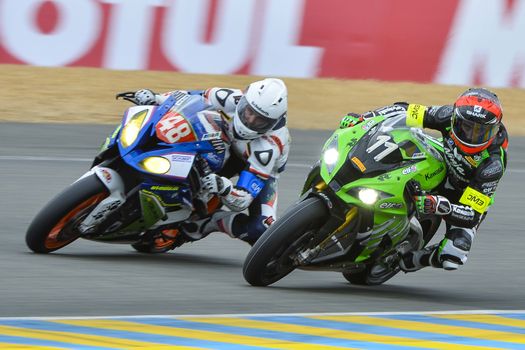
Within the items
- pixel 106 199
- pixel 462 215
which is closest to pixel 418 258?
pixel 462 215

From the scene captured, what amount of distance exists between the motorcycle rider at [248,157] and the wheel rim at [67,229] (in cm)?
69

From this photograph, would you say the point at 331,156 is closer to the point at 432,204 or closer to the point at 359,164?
the point at 359,164

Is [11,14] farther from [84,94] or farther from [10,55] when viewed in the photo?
[84,94]

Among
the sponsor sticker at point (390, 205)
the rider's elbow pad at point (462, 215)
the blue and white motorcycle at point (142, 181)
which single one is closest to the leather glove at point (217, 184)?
the blue and white motorcycle at point (142, 181)

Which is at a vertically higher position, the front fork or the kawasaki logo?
the kawasaki logo

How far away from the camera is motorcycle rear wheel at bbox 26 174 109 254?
25.4 feet

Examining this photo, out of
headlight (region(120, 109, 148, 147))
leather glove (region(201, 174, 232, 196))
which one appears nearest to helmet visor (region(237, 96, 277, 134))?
leather glove (region(201, 174, 232, 196))

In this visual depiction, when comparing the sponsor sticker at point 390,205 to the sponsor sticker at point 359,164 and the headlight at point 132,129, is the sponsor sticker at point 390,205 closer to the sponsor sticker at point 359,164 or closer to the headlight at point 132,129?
the sponsor sticker at point 359,164

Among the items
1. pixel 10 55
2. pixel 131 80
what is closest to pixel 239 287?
pixel 10 55

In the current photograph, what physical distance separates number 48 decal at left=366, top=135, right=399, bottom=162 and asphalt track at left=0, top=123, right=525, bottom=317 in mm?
888

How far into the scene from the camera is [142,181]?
7930 mm

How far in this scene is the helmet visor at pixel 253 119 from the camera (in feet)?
25.9

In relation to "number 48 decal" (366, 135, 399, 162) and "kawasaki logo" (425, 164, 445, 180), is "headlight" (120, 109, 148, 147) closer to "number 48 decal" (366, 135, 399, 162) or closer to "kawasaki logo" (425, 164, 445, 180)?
"number 48 decal" (366, 135, 399, 162)

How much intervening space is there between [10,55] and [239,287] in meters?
8.27
